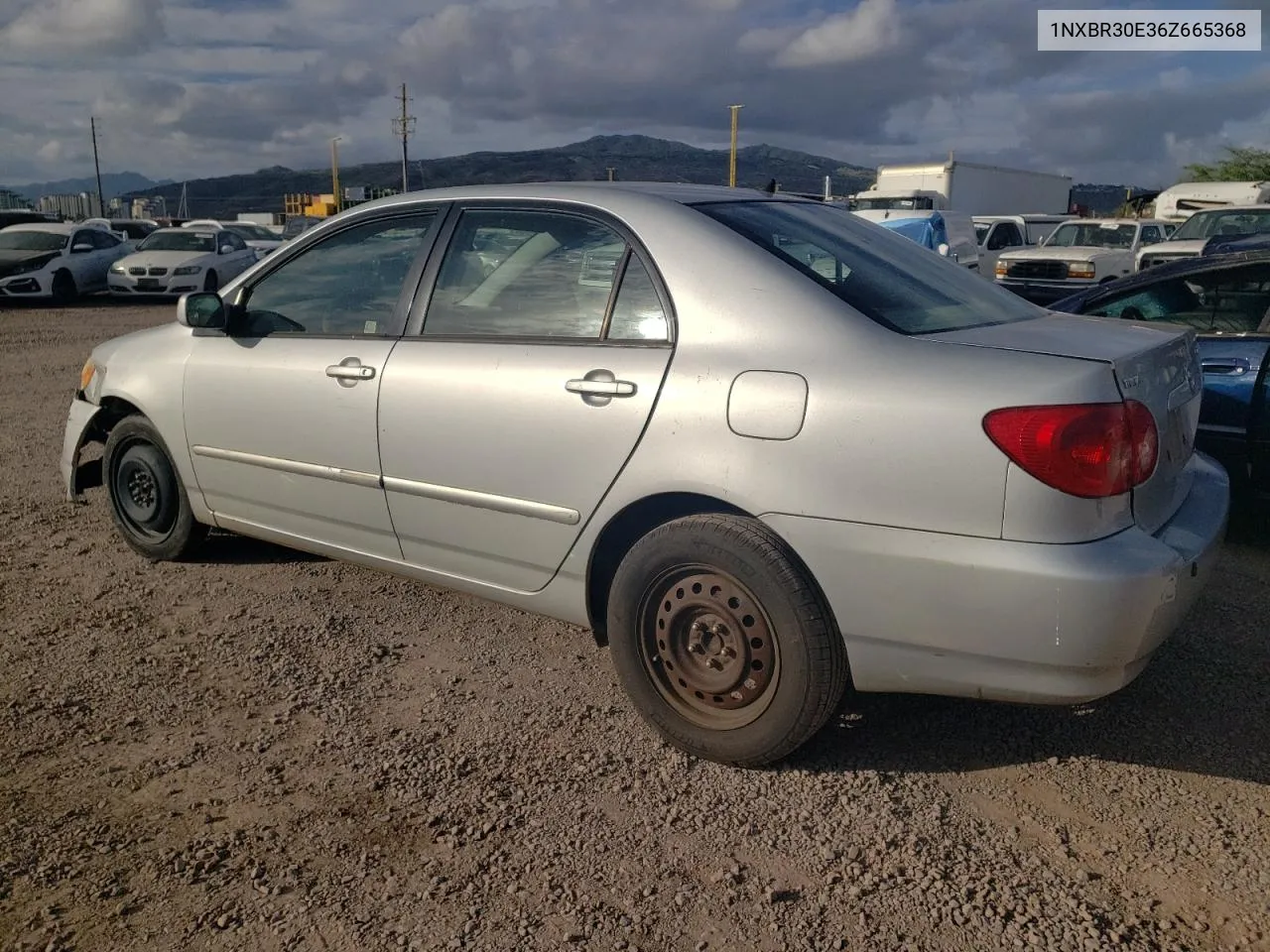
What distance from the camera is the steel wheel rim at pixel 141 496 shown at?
4.62 metres

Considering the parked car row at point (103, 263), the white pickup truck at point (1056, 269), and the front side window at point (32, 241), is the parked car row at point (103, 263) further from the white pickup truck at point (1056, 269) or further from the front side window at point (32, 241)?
the white pickup truck at point (1056, 269)

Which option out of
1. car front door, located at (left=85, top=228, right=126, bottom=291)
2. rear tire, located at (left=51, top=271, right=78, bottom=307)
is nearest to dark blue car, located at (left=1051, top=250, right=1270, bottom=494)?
rear tire, located at (left=51, top=271, right=78, bottom=307)

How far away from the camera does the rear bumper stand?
96.5 inches

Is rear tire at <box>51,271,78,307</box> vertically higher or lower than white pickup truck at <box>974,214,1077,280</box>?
lower

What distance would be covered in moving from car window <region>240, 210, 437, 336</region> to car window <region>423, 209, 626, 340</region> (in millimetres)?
211

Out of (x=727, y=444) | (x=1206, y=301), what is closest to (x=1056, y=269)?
(x=1206, y=301)

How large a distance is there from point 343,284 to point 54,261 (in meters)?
19.0

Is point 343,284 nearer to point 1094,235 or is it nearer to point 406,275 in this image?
point 406,275

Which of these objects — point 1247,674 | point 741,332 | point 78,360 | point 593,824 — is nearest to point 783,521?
point 741,332

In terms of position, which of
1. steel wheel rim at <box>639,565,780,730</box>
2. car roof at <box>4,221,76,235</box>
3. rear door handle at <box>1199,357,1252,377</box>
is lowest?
steel wheel rim at <box>639,565,780,730</box>

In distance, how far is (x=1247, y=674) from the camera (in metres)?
3.56

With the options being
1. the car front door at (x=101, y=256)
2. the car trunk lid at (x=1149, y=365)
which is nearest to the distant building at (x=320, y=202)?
the car front door at (x=101, y=256)

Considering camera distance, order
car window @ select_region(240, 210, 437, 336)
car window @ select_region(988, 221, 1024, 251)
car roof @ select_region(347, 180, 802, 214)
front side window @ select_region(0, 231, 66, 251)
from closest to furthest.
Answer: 1. car roof @ select_region(347, 180, 802, 214)
2. car window @ select_region(240, 210, 437, 336)
3. front side window @ select_region(0, 231, 66, 251)
4. car window @ select_region(988, 221, 1024, 251)

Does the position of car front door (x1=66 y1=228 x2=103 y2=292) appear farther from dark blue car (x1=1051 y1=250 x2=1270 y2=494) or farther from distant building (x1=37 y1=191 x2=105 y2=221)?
distant building (x1=37 y1=191 x2=105 y2=221)
